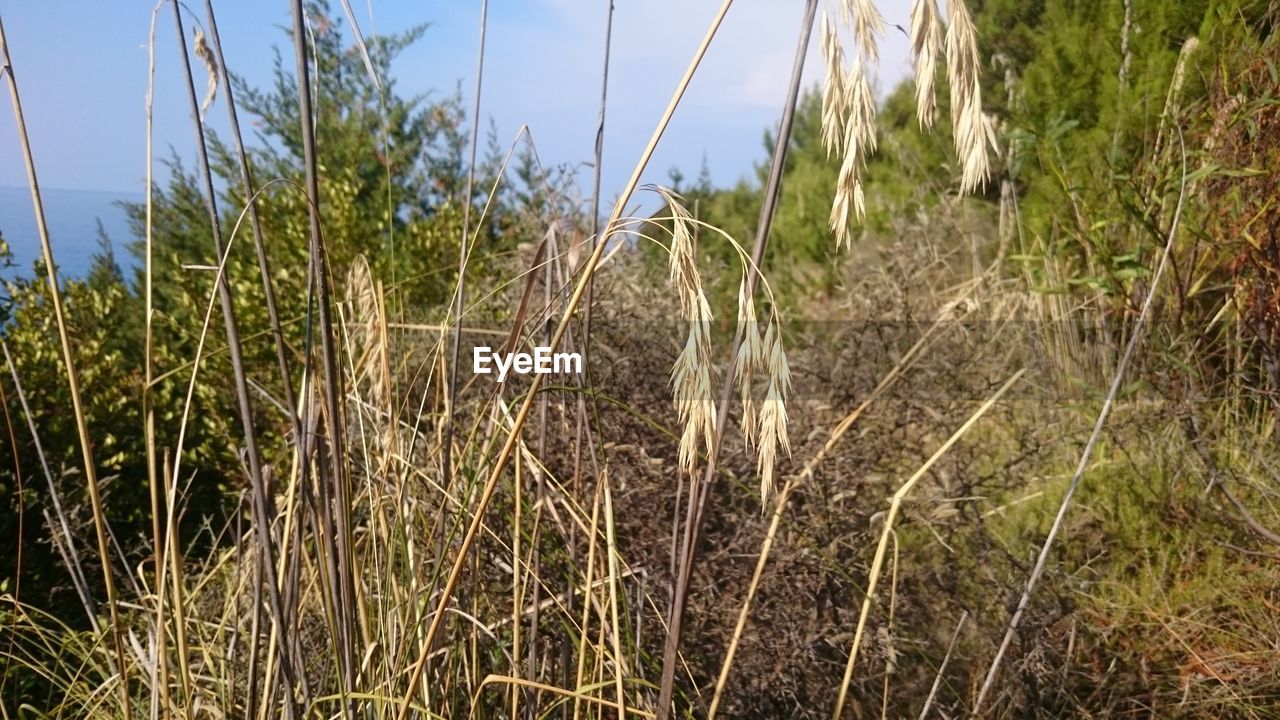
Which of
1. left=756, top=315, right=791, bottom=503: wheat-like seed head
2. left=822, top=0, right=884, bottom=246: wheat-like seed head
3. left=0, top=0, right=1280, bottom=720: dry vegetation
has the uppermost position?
left=822, top=0, right=884, bottom=246: wheat-like seed head

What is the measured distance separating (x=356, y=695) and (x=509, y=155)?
726 mm

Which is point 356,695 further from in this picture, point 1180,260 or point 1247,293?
point 1180,260

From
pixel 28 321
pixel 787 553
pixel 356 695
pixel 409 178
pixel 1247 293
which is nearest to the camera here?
pixel 356 695

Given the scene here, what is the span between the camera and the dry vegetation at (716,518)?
91 centimetres

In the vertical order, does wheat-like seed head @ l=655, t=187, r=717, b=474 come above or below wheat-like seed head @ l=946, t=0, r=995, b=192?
below

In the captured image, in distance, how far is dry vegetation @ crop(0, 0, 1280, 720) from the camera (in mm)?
913

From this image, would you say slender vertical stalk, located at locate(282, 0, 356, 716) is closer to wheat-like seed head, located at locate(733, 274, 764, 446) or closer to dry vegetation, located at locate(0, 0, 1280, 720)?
dry vegetation, located at locate(0, 0, 1280, 720)

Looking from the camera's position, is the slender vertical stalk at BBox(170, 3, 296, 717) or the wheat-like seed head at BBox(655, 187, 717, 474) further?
the slender vertical stalk at BBox(170, 3, 296, 717)

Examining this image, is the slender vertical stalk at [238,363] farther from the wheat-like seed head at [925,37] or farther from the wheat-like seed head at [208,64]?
the wheat-like seed head at [925,37]

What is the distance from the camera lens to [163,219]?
17.2ft

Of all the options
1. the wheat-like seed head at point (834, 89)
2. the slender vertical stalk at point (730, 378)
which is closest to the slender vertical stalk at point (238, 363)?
the slender vertical stalk at point (730, 378)

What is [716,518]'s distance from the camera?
1966 millimetres

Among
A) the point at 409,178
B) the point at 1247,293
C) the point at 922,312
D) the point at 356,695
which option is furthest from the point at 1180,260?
the point at 409,178

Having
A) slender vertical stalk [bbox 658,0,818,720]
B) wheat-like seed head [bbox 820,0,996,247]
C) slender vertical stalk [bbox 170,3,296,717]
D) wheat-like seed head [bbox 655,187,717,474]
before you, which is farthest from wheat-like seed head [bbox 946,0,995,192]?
slender vertical stalk [bbox 170,3,296,717]
